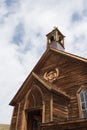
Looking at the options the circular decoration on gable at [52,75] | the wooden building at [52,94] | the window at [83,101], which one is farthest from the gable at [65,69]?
the window at [83,101]

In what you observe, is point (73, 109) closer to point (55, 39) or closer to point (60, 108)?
point (60, 108)

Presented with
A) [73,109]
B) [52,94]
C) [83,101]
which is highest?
[52,94]

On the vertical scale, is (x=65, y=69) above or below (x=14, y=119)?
above

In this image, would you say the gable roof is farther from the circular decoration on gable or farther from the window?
the window

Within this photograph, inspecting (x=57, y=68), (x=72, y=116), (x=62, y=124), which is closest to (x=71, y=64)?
(x=57, y=68)

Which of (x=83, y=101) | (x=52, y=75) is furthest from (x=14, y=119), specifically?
(x=83, y=101)

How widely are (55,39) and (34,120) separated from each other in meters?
9.94

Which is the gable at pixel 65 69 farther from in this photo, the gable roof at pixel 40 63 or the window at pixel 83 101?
the window at pixel 83 101

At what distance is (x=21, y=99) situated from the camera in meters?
19.0

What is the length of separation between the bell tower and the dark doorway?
837 cm

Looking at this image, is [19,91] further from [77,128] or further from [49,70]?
[77,128]

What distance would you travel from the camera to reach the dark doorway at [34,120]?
60.0 ft

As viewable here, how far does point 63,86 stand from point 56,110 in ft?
10.2

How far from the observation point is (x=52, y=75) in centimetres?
1962
